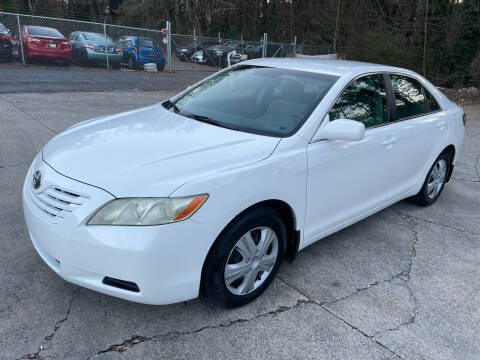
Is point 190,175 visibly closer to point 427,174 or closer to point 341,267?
point 341,267

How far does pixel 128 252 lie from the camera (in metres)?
2.18

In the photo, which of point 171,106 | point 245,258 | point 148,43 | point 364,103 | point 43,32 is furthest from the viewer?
point 148,43

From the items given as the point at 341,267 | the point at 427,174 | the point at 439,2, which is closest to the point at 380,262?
the point at 341,267

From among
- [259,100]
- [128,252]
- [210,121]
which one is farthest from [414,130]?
[128,252]

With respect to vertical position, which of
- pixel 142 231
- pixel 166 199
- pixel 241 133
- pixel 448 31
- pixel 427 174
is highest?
pixel 448 31

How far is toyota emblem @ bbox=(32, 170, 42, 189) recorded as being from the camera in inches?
103

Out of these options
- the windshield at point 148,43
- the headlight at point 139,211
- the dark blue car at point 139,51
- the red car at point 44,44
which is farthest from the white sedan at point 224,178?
the windshield at point 148,43

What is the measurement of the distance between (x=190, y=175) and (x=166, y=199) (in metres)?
0.21

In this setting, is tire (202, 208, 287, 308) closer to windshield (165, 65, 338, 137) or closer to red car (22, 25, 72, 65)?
windshield (165, 65, 338, 137)

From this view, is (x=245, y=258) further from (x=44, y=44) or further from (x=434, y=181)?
(x=44, y=44)

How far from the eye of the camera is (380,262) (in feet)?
11.4

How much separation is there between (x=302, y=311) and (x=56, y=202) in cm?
172

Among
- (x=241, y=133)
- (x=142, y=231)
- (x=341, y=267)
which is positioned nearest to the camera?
(x=142, y=231)

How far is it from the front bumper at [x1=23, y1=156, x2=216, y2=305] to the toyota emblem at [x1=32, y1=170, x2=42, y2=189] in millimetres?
277
